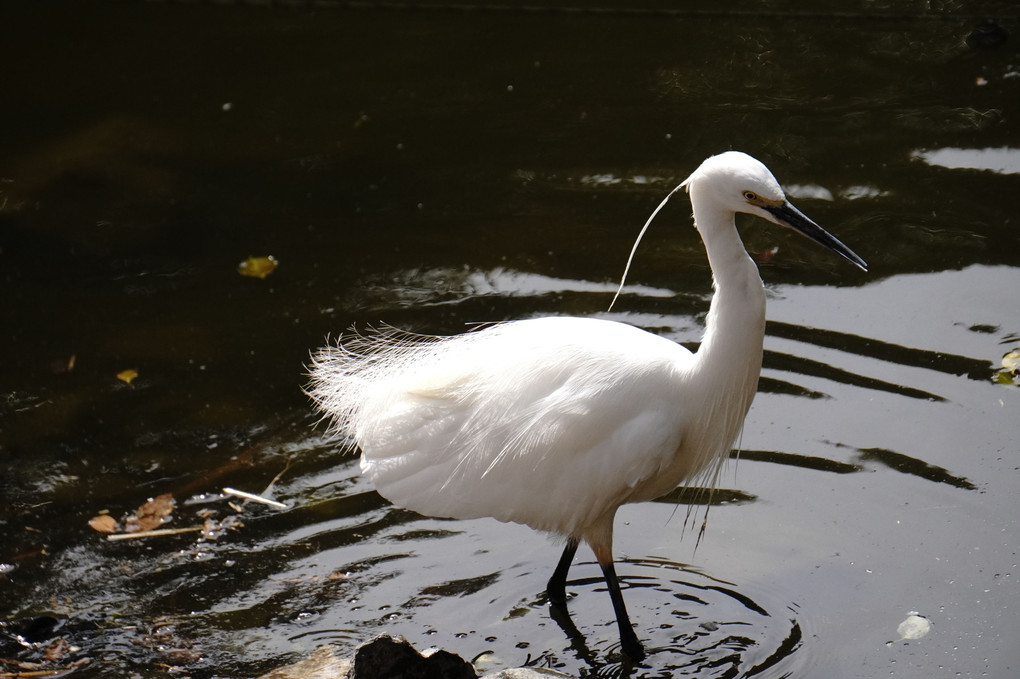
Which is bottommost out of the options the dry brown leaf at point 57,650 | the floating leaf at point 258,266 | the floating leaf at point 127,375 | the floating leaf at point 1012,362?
the dry brown leaf at point 57,650

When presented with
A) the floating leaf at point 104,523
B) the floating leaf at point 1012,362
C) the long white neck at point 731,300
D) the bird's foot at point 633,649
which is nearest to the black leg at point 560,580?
the bird's foot at point 633,649

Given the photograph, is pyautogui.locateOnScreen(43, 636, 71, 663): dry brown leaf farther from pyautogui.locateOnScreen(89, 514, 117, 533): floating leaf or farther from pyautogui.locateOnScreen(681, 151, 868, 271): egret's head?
pyautogui.locateOnScreen(681, 151, 868, 271): egret's head

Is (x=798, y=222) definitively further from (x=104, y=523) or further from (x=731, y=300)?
(x=104, y=523)

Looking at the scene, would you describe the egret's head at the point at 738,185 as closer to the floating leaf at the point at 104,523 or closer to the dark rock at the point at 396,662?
the dark rock at the point at 396,662

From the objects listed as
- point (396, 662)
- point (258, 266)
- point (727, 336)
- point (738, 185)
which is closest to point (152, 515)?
point (396, 662)

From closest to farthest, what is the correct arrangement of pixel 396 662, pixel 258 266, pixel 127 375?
pixel 396 662 → pixel 127 375 → pixel 258 266

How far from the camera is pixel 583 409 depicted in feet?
12.3

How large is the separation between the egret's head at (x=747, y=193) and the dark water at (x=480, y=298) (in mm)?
1268

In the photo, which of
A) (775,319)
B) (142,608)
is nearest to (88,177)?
(142,608)

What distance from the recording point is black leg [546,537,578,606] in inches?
162

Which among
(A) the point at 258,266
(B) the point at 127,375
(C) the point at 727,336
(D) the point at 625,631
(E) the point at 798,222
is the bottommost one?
(D) the point at 625,631

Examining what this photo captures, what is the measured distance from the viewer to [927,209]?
5949 millimetres

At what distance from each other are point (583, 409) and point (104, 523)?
6.67 ft

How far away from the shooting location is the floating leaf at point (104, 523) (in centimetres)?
455
